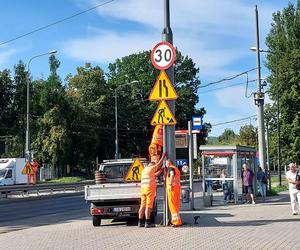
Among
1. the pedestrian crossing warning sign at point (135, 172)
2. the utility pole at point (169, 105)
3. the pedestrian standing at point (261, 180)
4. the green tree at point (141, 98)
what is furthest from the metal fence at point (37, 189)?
the green tree at point (141, 98)

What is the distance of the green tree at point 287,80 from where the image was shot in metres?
45.5

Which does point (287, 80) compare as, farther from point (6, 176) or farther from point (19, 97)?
point (19, 97)

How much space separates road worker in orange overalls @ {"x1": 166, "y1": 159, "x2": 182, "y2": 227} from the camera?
557 inches

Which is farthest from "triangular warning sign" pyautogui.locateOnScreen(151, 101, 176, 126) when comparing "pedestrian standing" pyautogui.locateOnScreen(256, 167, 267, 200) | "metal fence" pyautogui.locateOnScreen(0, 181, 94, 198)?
"metal fence" pyautogui.locateOnScreen(0, 181, 94, 198)

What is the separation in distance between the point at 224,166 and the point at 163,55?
37.4ft

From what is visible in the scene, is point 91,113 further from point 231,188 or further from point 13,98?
point 231,188

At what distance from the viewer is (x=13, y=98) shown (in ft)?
254

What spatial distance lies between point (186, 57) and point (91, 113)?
19.0m

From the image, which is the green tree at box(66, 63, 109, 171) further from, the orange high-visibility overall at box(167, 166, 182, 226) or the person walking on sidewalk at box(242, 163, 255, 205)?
the orange high-visibility overall at box(167, 166, 182, 226)

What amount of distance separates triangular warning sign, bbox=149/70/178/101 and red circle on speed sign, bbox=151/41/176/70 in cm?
23

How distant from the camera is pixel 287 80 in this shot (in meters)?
45.7

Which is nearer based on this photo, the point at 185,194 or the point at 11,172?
the point at 185,194


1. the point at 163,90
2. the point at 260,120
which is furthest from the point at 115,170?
the point at 260,120

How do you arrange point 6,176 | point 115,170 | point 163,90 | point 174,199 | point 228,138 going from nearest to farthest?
point 174,199, point 163,90, point 115,170, point 6,176, point 228,138
